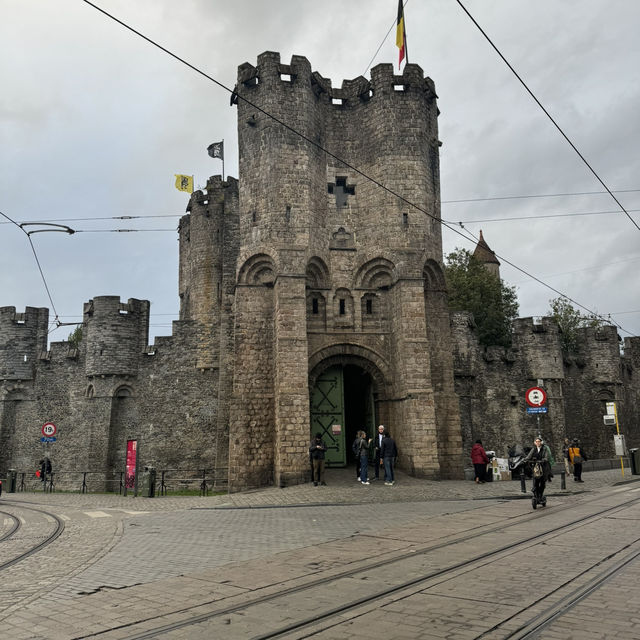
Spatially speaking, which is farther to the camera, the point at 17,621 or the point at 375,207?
the point at 375,207

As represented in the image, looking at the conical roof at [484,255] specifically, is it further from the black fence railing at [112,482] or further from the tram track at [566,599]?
the tram track at [566,599]

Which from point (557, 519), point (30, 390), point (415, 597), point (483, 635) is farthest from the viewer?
point (30, 390)

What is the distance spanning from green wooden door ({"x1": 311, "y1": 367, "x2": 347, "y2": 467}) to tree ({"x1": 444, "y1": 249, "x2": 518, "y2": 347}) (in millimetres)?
17842

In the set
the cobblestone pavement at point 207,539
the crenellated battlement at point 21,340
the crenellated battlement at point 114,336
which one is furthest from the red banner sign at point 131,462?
the crenellated battlement at point 21,340

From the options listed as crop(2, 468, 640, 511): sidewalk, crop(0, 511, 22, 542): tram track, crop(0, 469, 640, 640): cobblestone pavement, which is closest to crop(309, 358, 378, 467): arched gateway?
crop(2, 468, 640, 511): sidewalk

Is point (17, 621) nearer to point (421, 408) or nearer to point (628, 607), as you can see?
point (628, 607)

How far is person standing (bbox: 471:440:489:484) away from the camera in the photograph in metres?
18.3

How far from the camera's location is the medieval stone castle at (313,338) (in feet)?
63.2

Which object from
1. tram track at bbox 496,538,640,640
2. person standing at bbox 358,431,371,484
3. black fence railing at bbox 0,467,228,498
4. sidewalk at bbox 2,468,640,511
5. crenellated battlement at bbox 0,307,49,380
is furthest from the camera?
crenellated battlement at bbox 0,307,49,380

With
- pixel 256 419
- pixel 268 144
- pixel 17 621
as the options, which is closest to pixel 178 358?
pixel 256 419

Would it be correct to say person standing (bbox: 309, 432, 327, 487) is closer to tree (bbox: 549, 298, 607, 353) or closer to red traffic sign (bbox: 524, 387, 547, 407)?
red traffic sign (bbox: 524, 387, 547, 407)

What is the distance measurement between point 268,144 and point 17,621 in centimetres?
1757

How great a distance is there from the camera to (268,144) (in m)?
20.6

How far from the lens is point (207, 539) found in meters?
9.61
